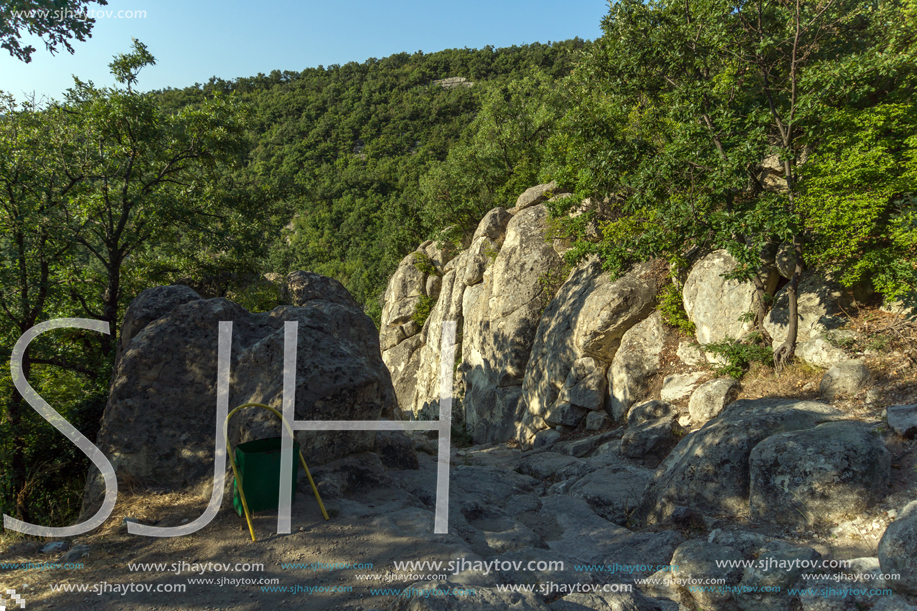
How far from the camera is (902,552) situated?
424cm

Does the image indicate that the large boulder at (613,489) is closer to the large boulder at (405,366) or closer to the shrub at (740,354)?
the shrub at (740,354)

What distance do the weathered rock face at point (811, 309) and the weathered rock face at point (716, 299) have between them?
54cm

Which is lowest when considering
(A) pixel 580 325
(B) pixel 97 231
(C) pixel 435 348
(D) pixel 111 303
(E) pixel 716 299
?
(C) pixel 435 348

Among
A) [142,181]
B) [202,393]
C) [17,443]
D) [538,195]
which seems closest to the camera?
[202,393]

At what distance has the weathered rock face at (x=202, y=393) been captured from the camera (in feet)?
23.7

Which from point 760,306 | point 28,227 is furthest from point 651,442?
point 28,227

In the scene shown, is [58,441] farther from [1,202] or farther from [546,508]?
[546,508]

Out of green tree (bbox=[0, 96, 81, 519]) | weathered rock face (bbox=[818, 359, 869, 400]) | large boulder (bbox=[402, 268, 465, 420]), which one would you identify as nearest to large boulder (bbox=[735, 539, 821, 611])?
weathered rock face (bbox=[818, 359, 869, 400])

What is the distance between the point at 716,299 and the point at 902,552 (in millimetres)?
7590

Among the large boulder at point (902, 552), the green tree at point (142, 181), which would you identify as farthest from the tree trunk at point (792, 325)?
the green tree at point (142, 181)

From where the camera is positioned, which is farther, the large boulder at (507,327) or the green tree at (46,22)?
the large boulder at (507,327)

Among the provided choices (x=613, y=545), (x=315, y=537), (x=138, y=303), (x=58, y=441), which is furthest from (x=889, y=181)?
(x=58, y=441)

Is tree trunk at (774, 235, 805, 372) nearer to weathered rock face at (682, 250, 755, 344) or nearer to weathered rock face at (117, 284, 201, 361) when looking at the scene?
weathered rock face at (682, 250, 755, 344)

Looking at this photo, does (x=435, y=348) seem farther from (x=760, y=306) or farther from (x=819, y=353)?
(x=819, y=353)
